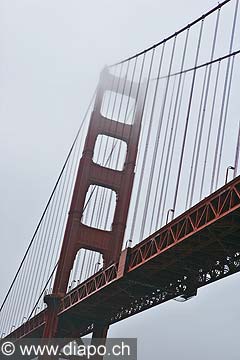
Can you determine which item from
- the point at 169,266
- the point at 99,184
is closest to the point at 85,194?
the point at 99,184

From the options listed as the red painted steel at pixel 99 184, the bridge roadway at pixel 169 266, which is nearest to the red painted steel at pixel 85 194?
the red painted steel at pixel 99 184

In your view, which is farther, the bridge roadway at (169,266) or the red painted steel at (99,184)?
the red painted steel at (99,184)

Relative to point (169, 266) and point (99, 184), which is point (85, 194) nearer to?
point (99, 184)

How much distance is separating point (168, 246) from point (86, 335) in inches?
586

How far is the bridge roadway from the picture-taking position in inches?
664

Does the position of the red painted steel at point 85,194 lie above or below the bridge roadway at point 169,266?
above

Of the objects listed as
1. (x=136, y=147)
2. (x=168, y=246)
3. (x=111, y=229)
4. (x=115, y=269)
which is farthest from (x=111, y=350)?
(x=168, y=246)

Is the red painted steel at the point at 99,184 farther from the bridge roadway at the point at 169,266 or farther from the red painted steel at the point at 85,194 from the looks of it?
the bridge roadway at the point at 169,266

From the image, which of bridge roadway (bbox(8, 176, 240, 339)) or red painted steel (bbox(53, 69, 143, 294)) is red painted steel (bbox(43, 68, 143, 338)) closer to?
red painted steel (bbox(53, 69, 143, 294))

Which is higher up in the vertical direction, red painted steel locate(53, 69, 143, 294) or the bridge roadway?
red painted steel locate(53, 69, 143, 294)

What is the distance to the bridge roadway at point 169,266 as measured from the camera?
16.9 m

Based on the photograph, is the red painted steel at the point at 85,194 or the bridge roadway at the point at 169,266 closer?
the bridge roadway at the point at 169,266

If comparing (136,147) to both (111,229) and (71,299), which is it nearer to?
(111,229)

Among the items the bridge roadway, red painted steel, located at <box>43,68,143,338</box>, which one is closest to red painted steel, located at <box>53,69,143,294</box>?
red painted steel, located at <box>43,68,143,338</box>
